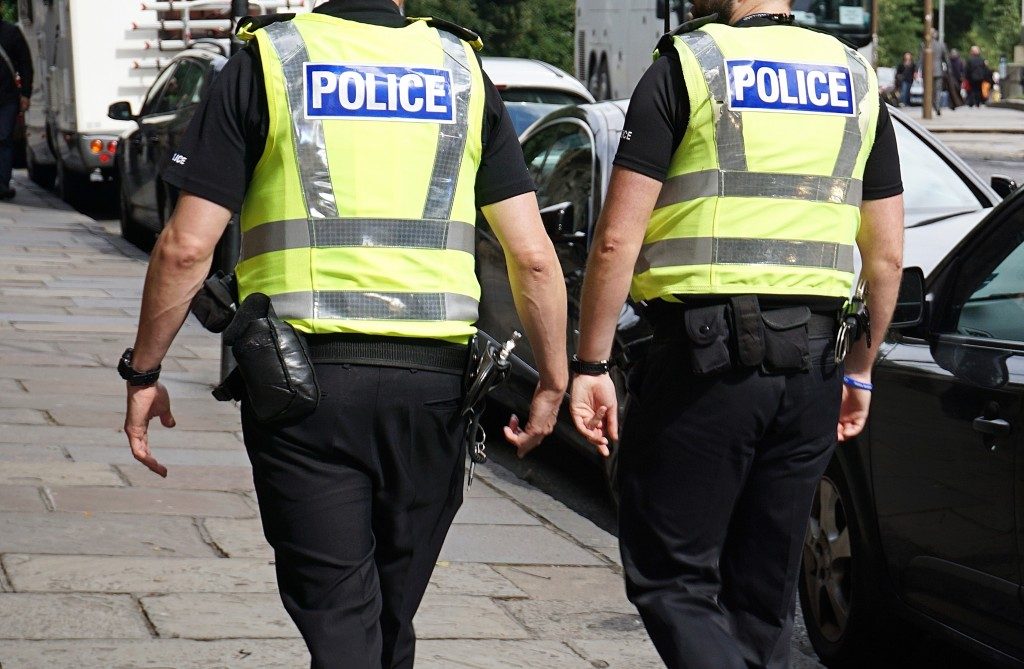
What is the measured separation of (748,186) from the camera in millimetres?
3283

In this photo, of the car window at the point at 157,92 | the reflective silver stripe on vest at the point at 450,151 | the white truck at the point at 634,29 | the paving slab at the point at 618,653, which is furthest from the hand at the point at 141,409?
the white truck at the point at 634,29

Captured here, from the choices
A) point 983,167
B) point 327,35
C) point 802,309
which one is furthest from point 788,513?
point 983,167

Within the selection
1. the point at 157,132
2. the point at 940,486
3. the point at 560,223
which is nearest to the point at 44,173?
the point at 157,132

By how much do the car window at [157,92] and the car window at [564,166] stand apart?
7.49m

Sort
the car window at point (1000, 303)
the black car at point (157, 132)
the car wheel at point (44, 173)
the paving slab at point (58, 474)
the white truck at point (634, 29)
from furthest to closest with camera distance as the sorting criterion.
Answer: the car wheel at point (44, 173) < the white truck at point (634, 29) < the black car at point (157, 132) < the paving slab at point (58, 474) < the car window at point (1000, 303)

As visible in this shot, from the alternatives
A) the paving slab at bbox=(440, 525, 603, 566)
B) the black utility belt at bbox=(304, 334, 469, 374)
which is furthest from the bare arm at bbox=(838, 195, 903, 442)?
the paving slab at bbox=(440, 525, 603, 566)

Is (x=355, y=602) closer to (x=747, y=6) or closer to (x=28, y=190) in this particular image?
(x=747, y=6)

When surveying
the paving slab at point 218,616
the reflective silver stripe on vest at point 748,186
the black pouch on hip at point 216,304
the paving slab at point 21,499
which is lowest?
the paving slab at point 21,499

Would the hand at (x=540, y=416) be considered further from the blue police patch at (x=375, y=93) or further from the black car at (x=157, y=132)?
the black car at (x=157, y=132)

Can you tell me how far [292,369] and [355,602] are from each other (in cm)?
45

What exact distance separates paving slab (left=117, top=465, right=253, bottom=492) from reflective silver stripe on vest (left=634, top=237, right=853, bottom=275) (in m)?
3.32

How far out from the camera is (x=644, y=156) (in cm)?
322

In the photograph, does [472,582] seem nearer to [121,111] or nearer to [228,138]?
[228,138]

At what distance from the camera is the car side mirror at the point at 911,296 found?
410 centimetres
